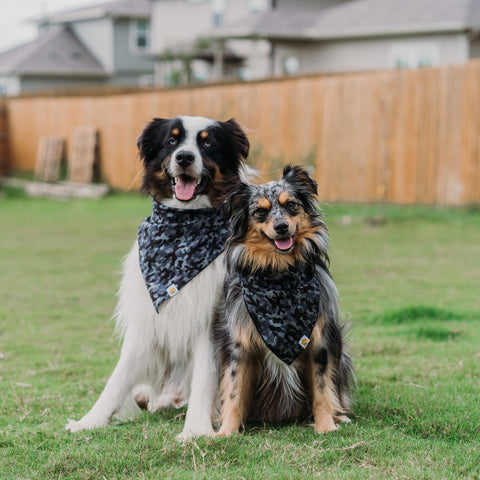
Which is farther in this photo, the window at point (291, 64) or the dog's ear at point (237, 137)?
the window at point (291, 64)

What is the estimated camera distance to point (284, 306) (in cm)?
412

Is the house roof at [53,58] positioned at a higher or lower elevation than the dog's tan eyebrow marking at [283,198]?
higher

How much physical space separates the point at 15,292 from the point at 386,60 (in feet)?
54.2

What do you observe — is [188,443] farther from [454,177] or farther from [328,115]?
[328,115]

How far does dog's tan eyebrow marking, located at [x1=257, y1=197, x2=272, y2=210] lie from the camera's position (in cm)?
403

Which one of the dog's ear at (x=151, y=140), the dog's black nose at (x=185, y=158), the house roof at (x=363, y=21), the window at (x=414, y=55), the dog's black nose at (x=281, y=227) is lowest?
the dog's black nose at (x=281, y=227)

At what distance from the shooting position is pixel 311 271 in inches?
164

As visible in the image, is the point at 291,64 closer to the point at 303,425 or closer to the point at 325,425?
the point at 303,425

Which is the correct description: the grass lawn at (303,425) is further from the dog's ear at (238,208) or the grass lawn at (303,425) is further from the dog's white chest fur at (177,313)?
the dog's ear at (238,208)

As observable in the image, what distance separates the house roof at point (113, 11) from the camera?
41.3 metres

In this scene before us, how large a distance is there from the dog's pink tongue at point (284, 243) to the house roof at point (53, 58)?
128 ft

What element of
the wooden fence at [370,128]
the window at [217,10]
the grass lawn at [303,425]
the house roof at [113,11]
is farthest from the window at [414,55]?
the house roof at [113,11]

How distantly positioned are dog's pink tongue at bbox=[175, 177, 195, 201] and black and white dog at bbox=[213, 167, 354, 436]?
→ 412 mm

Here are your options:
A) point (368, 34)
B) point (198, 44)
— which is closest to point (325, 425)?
point (368, 34)
